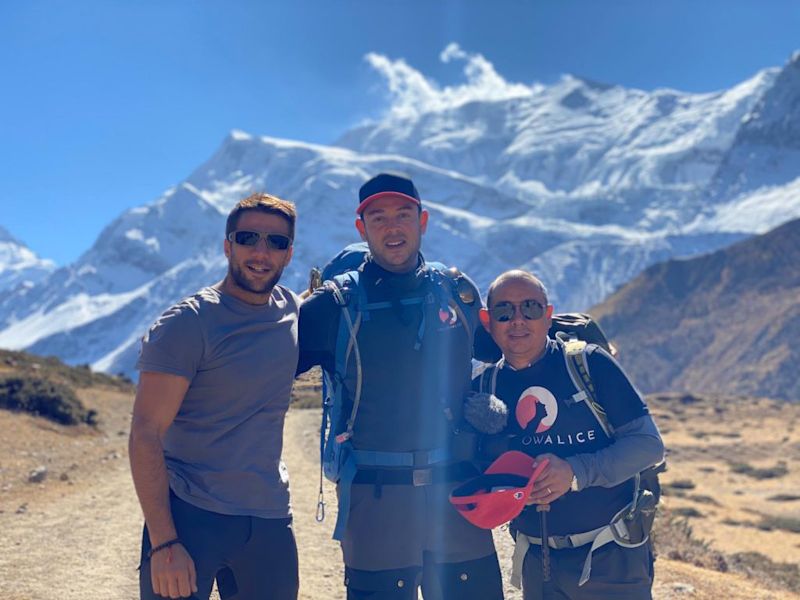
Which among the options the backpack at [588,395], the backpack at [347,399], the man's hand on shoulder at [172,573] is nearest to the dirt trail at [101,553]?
the backpack at [347,399]

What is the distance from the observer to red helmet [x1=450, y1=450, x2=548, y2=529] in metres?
3.50

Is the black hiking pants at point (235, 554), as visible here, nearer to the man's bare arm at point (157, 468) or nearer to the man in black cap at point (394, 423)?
the man's bare arm at point (157, 468)

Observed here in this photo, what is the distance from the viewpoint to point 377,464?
12.2ft

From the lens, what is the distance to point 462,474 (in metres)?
3.89

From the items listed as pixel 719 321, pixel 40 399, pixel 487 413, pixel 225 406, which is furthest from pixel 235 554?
pixel 719 321

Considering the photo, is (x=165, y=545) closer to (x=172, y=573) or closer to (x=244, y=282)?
(x=172, y=573)

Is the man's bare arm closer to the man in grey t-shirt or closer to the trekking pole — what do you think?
the man in grey t-shirt

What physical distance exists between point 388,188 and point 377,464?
139 centimetres

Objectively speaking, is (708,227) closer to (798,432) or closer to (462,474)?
(798,432)

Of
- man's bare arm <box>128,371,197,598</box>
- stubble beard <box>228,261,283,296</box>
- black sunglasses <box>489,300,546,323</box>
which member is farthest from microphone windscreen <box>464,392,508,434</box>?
man's bare arm <box>128,371,197,598</box>

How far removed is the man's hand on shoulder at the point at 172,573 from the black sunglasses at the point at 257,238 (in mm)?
1365

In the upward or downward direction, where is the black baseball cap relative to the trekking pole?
upward

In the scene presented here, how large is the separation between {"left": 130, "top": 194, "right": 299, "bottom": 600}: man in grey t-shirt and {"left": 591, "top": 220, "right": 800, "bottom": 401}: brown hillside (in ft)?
205

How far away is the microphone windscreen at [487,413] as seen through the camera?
3.78 metres
